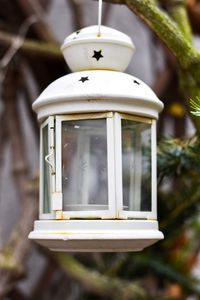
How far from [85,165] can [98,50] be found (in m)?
0.12

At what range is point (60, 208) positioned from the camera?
61 centimetres

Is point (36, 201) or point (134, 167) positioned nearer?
point (134, 167)

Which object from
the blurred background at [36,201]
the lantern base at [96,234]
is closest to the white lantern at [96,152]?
the lantern base at [96,234]

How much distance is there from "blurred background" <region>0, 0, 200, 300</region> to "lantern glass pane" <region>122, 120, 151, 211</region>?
3.3 inches

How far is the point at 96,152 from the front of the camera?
642mm

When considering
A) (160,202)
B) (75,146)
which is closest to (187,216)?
(160,202)

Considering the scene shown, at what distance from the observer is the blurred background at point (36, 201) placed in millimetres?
970

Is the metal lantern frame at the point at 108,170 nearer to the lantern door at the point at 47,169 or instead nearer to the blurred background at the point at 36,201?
the lantern door at the point at 47,169

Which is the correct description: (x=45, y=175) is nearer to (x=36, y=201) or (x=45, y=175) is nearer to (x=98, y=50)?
(x=98, y=50)

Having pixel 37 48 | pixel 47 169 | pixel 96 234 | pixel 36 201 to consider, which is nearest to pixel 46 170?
pixel 47 169

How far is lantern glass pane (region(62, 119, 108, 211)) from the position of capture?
2.04 feet

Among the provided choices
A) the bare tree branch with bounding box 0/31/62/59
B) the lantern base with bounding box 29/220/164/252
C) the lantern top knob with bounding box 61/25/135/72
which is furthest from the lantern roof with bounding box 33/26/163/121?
the bare tree branch with bounding box 0/31/62/59

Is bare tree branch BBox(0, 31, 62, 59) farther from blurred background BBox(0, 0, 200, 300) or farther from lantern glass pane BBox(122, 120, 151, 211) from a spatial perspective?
lantern glass pane BBox(122, 120, 151, 211)

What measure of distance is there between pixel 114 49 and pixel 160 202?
403 mm
